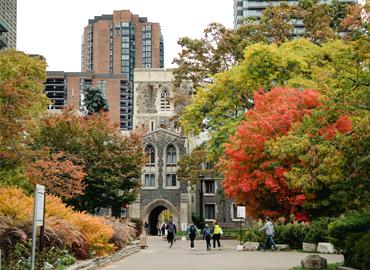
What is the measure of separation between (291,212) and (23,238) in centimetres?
1716

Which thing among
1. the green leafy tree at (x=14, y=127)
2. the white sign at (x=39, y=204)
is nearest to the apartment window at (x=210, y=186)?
the green leafy tree at (x=14, y=127)

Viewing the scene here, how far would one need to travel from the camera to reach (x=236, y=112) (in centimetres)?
4091

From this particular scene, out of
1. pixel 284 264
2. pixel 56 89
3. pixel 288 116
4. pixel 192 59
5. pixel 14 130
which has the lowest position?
pixel 284 264

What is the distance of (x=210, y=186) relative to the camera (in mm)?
76000

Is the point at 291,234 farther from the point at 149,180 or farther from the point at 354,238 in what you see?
the point at 149,180

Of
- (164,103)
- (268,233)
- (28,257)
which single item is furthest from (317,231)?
(164,103)

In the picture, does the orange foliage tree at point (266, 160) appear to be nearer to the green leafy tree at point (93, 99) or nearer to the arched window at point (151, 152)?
the green leafy tree at point (93, 99)

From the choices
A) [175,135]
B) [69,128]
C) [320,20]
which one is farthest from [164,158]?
[69,128]

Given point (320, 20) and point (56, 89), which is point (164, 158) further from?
point (56, 89)

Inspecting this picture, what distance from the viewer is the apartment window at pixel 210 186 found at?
75.8 meters

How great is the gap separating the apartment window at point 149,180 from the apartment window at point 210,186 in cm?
606

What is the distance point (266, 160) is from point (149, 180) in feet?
153

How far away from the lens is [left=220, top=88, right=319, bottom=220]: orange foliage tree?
29.6 meters

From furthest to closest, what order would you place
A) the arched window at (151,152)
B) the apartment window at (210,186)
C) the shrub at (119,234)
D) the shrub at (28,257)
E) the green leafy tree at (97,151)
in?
the arched window at (151,152) → the apartment window at (210,186) → the green leafy tree at (97,151) → the shrub at (119,234) → the shrub at (28,257)
